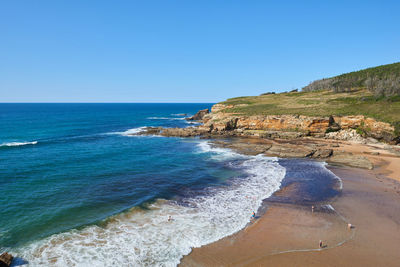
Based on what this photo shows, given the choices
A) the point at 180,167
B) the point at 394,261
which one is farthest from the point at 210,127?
the point at 394,261

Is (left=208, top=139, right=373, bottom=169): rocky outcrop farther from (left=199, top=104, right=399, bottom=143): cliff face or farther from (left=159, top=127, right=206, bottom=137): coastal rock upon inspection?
(left=159, top=127, right=206, bottom=137): coastal rock

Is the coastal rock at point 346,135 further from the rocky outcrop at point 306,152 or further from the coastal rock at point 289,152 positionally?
the coastal rock at point 289,152

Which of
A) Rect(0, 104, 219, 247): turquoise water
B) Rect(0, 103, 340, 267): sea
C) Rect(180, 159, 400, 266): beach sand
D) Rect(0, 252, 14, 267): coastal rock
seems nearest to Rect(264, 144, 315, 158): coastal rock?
Rect(0, 103, 340, 267): sea

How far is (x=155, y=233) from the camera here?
1636cm

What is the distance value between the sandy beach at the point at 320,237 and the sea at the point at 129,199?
138cm

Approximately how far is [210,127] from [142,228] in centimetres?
4761

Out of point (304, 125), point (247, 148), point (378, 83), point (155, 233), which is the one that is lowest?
point (155, 233)

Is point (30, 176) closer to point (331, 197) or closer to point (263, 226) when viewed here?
point (263, 226)

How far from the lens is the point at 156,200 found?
21578mm

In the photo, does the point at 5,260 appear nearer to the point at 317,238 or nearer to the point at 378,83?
the point at 317,238

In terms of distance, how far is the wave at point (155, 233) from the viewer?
13781 millimetres

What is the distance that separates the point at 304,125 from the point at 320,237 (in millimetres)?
40906

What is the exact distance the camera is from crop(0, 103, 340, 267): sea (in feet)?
48.1

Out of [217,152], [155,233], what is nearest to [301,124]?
[217,152]
